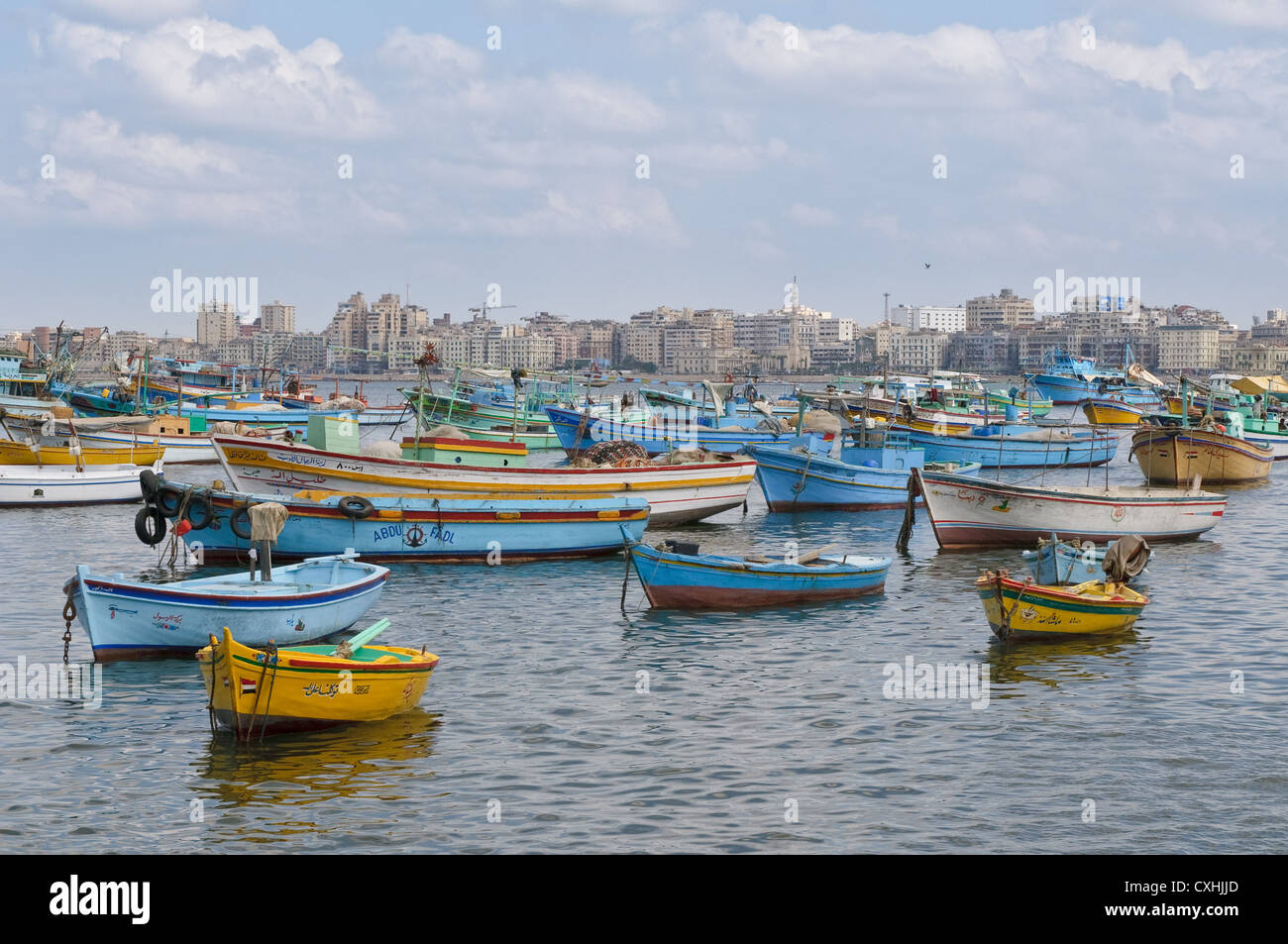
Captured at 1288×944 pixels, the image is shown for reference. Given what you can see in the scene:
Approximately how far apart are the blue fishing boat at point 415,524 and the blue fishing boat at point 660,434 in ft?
81.4

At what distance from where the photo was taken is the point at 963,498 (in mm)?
34344

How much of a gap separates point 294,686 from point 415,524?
47.6 feet

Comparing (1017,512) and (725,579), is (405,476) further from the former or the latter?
(1017,512)

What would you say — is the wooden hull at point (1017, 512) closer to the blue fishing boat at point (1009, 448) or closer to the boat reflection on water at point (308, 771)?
the boat reflection on water at point (308, 771)

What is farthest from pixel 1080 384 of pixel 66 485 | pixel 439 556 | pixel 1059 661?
pixel 1059 661

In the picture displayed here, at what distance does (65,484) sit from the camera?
140ft

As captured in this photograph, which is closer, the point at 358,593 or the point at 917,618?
the point at 358,593

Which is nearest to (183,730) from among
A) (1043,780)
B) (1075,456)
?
(1043,780)

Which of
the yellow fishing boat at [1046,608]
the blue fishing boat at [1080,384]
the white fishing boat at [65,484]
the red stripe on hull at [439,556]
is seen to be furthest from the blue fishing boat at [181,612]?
the blue fishing boat at [1080,384]

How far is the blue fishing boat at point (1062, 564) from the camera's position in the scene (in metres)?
26.7

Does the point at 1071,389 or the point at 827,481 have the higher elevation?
the point at 1071,389
